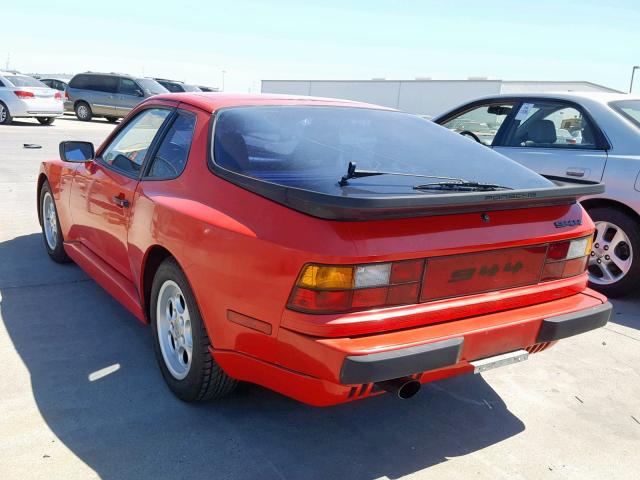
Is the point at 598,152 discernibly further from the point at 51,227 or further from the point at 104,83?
the point at 104,83

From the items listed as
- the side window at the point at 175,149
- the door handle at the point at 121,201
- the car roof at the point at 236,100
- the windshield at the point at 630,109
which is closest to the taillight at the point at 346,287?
the side window at the point at 175,149

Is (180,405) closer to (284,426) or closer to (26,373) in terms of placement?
(284,426)

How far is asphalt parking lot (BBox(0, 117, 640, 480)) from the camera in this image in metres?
2.56

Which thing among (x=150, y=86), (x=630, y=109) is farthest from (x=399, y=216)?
(x=150, y=86)

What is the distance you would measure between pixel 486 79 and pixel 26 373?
32848mm

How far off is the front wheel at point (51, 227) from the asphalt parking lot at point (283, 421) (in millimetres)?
920

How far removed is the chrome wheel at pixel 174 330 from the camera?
298cm

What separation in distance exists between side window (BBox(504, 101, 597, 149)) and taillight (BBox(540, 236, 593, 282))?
2267mm

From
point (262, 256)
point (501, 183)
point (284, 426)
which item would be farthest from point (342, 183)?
point (284, 426)

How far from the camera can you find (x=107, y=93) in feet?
70.2

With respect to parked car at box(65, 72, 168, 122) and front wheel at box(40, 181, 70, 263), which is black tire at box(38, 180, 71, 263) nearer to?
front wheel at box(40, 181, 70, 263)

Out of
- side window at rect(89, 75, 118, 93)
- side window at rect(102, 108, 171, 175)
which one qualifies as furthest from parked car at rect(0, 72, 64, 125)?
side window at rect(102, 108, 171, 175)

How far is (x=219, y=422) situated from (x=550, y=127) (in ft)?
13.0

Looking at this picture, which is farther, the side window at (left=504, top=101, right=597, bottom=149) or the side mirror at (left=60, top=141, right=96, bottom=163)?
the side window at (left=504, top=101, right=597, bottom=149)
